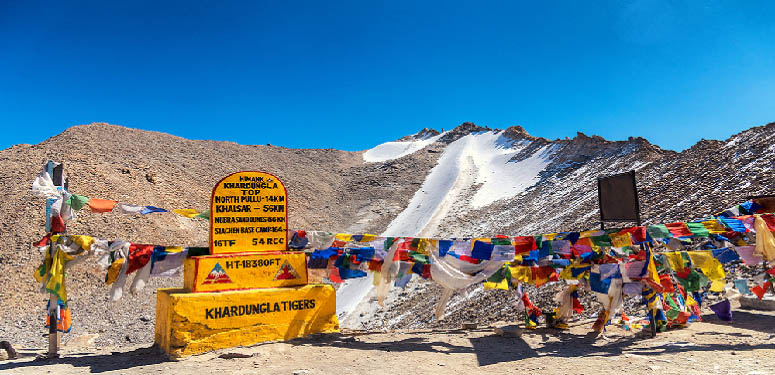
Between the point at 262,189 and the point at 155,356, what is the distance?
296 centimetres

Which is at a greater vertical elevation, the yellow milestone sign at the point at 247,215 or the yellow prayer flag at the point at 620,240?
the yellow milestone sign at the point at 247,215

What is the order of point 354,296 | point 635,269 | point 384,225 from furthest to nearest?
point 384,225, point 354,296, point 635,269

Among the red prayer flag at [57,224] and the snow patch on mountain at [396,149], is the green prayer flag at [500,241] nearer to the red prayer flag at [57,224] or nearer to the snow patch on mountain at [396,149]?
the red prayer flag at [57,224]

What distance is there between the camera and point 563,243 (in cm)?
784

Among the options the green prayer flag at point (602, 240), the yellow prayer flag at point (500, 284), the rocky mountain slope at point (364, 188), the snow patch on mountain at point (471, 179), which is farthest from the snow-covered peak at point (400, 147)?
the green prayer flag at point (602, 240)

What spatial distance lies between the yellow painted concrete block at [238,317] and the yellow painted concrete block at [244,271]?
187 mm

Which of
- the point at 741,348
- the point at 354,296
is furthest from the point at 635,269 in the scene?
the point at 354,296

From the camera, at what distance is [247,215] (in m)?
7.76

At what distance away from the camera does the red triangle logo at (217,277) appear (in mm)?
7054

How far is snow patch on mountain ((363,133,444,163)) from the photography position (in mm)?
59731

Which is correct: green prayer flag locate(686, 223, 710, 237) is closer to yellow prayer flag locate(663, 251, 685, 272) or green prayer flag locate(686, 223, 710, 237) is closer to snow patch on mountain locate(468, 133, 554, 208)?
yellow prayer flag locate(663, 251, 685, 272)

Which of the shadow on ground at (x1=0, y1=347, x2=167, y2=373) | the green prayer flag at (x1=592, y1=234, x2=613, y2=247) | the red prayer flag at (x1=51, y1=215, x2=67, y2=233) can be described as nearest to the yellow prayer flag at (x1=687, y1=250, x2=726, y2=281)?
the green prayer flag at (x1=592, y1=234, x2=613, y2=247)

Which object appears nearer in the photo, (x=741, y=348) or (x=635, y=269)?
(x=741, y=348)

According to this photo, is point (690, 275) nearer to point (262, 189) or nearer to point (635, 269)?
point (635, 269)
